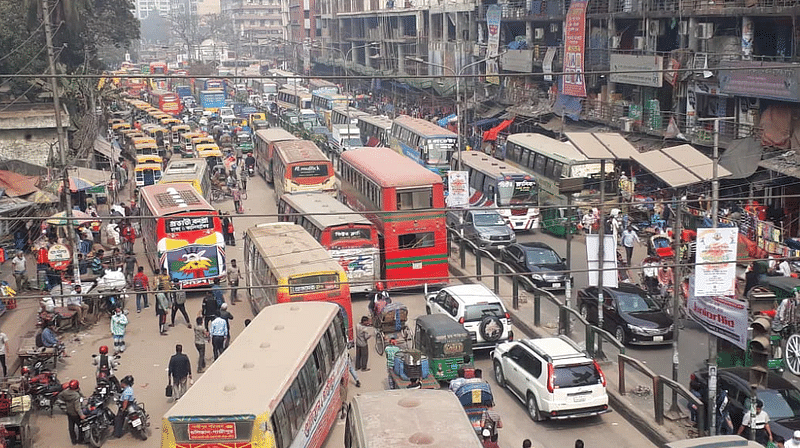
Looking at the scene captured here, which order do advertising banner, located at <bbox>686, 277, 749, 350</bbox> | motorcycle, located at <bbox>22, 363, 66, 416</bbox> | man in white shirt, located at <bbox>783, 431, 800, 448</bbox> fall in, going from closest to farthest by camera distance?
man in white shirt, located at <bbox>783, 431, 800, 448</bbox>, advertising banner, located at <bbox>686, 277, 749, 350</bbox>, motorcycle, located at <bbox>22, 363, 66, 416</bbox>

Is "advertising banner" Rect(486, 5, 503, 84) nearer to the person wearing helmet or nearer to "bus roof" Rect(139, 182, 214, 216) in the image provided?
"bus roof" Rect(139, 182, 214, 216)

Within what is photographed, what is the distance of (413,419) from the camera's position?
1220 cm

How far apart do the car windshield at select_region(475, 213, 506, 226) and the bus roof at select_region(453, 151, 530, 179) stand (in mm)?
2609

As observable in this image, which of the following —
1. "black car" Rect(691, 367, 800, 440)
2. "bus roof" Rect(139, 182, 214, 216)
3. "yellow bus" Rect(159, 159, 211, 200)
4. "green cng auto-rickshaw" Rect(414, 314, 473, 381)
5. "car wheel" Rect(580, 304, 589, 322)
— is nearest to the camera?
"black car" Rect(691, 367, 800, 440)

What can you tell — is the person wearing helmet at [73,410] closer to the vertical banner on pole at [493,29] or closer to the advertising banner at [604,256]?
the advertising banner at [604,256]

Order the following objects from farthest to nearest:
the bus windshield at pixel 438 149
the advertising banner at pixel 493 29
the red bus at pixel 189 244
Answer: the advertising banner at pixel 493 29 → the bus windshield at pixel 438 149 → the red bus at pixel 189 244

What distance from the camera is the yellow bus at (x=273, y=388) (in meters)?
12.3

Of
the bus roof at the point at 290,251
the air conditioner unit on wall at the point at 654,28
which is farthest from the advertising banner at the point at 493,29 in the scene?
the bus roof at the point at 290,251

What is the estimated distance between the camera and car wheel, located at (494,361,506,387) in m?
19.4

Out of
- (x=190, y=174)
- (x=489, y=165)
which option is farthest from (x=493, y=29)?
(x=190, y=174)

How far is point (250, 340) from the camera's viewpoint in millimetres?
15766

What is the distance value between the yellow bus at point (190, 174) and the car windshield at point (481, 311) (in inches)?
637

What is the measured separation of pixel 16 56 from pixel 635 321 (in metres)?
36.9

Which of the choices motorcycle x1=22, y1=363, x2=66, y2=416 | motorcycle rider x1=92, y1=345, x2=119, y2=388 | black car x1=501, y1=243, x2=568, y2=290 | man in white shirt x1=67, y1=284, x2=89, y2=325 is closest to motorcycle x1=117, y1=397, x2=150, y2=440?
motorcycle rider x1=92, y1=345, x2=119, y2=388
